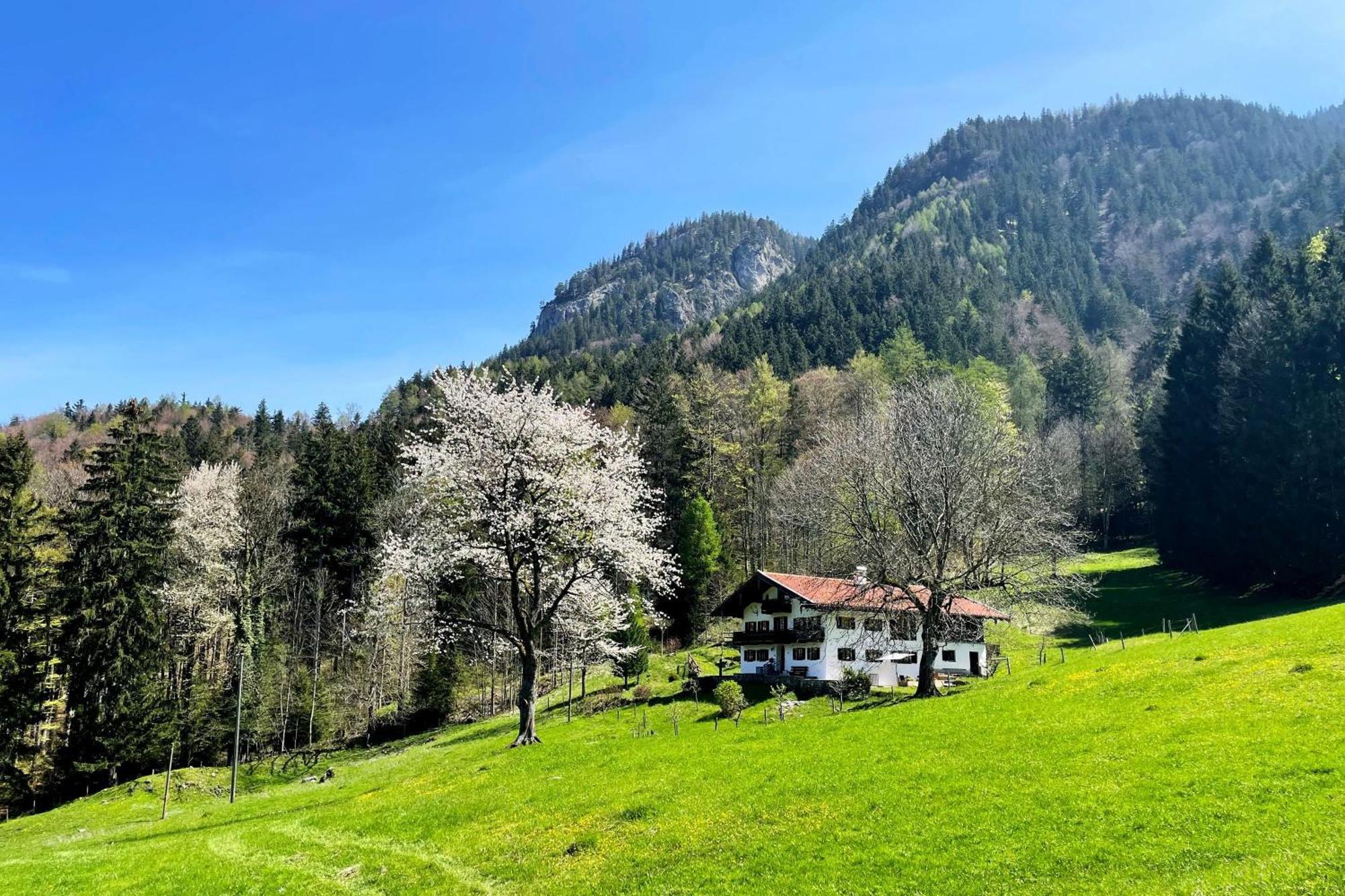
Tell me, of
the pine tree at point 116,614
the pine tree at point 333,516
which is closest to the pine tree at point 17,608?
the pine tree at point 116,614

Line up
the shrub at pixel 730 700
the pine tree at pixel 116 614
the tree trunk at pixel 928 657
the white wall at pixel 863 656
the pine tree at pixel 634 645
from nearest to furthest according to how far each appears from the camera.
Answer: the tree trunk at pixel 928 657
the shrub at pixel 730 700
the pine tree at pixel 116 614
the white wall at pixel 863 656
the pine tree at pixel 634 645

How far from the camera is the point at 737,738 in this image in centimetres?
2845

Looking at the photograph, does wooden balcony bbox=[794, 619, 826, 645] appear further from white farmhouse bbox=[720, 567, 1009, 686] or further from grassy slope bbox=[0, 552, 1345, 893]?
grassy slope bbox=[0, 552, 1345, 893]

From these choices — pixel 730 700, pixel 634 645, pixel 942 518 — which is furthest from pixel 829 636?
pixel 942 518

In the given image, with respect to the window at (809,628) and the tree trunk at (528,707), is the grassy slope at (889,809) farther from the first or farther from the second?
the window at (809,628)

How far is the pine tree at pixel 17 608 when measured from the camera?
44594 millimetres

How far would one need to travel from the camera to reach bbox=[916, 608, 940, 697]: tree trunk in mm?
36688

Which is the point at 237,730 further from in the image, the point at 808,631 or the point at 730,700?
the point at 808,631

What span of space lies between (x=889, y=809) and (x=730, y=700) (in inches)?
1035

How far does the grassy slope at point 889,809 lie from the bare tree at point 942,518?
5887mm

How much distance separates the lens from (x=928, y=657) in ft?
121

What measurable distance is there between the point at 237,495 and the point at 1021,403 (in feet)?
305

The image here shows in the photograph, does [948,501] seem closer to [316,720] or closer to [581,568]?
[581,568]

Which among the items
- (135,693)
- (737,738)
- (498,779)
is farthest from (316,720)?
(737,738)
